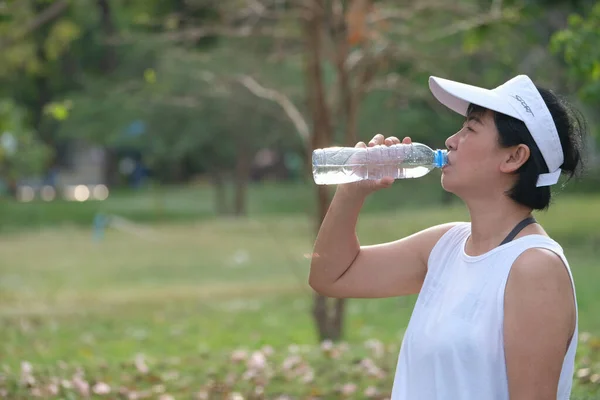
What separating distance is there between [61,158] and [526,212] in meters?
62.8

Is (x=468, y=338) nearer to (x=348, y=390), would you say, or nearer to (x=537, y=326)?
(x=537, y=326)

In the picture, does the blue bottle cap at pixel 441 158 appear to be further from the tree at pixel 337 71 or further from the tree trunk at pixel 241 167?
the tree trunk at pixel 241 167

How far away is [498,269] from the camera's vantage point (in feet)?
9.06

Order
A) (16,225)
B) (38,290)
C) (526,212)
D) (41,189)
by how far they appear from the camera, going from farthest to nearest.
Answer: (41,189)
(16,225)
(38,290)
(526,212)

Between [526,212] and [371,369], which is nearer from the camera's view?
[526,212]

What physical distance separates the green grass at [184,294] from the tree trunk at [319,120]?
19.3 inches

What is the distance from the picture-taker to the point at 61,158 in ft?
210

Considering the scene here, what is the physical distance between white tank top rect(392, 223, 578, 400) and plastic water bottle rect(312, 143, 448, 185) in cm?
33

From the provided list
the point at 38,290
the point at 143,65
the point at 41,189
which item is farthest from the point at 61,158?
the point at 38,290

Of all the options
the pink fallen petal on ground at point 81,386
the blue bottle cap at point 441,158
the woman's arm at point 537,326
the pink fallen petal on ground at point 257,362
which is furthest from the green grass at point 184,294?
the woman's arm at point 537,326

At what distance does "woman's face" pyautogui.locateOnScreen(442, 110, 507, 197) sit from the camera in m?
2.88

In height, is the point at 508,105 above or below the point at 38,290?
above

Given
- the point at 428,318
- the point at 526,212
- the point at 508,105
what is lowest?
the point at 428,318

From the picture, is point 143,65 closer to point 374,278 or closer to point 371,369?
point 371,369
